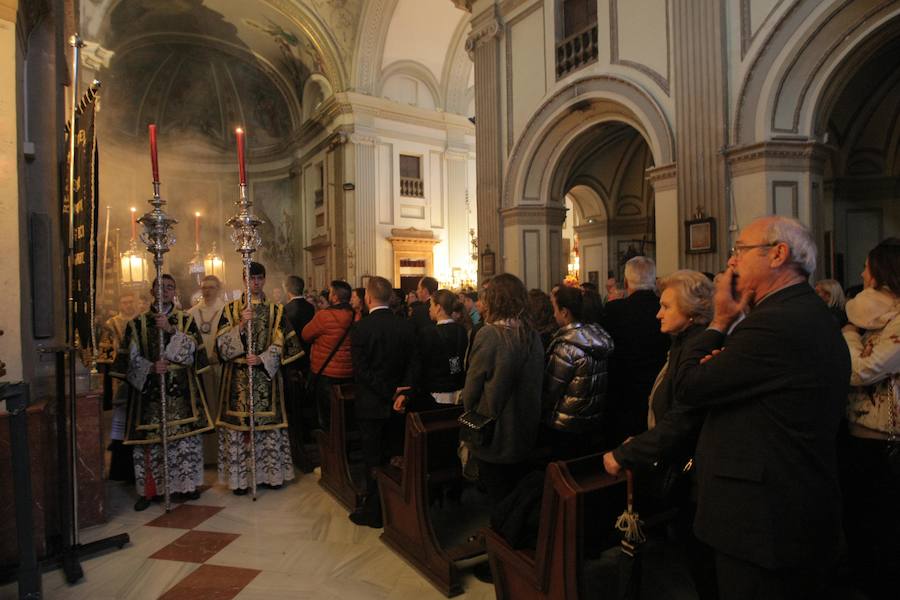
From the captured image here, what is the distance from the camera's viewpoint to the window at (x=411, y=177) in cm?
1680

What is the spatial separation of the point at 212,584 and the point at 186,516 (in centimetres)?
117

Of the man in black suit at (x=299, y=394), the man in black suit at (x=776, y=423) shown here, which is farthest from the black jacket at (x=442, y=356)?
the man in black suit at (x=776, y=423)

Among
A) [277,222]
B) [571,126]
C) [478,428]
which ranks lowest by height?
[478,428]

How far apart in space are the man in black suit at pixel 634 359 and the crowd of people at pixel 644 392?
0.01 metres

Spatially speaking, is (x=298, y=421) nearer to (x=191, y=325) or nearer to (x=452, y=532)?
(x=191, y=325)

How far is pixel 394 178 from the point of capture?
16500mm

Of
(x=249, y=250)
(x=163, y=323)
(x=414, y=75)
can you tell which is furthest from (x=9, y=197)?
(x=414, y=75)

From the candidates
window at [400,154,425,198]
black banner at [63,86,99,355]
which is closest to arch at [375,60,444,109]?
window at [400,154,425,198]

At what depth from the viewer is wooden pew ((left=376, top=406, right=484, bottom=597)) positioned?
320 cm

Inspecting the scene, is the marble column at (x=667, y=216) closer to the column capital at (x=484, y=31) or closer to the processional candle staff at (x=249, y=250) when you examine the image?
the column capital at (x=484, y=31)

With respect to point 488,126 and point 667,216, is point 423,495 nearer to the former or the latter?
point 667,216

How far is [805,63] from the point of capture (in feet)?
20.4

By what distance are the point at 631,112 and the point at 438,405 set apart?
18.7ft

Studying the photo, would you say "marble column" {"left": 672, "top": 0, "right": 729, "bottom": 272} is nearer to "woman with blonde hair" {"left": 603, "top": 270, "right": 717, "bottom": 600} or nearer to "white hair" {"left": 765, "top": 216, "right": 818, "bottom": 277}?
"woman with blonde hair" {"left": 603, "top": 270, "right": 717, "bottom": 600}
